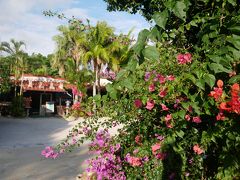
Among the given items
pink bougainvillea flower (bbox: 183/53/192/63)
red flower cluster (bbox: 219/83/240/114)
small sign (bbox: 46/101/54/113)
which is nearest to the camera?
red flower cluster (bbox: 219/83/240/114)

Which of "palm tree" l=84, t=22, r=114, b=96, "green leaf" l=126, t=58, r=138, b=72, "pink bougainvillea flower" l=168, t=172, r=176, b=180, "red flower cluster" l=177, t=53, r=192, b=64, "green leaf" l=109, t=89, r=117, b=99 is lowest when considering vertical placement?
"pink bougainvillea flower" l=168, t=172, r=176, b=180

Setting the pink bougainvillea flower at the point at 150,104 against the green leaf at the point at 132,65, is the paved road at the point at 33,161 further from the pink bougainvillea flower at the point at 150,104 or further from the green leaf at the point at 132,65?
the green leaf at the point at 132,65

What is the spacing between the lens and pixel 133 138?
500 cm

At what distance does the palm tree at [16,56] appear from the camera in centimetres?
2692

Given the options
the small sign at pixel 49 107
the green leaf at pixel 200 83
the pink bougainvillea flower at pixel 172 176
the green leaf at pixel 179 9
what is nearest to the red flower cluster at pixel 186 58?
the green leaf at pixel 200 83

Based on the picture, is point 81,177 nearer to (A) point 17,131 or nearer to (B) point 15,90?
(A) point 17,131

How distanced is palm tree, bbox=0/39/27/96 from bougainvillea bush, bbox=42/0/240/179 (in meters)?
23.0

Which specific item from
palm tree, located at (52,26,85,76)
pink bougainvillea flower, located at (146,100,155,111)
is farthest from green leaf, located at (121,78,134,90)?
palm tree, located at (52,26,85,76)

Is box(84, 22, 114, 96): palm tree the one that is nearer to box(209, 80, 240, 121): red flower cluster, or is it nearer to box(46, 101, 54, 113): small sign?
box(46, 101, 54, 113): small sign

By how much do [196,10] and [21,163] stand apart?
872 centimetres

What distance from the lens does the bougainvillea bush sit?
1.52 metres

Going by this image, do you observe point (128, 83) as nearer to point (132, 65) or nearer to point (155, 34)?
point (132, 65)

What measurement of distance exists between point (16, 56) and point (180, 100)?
2809 centimetres

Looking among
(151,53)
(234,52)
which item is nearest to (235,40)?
(234,52)
